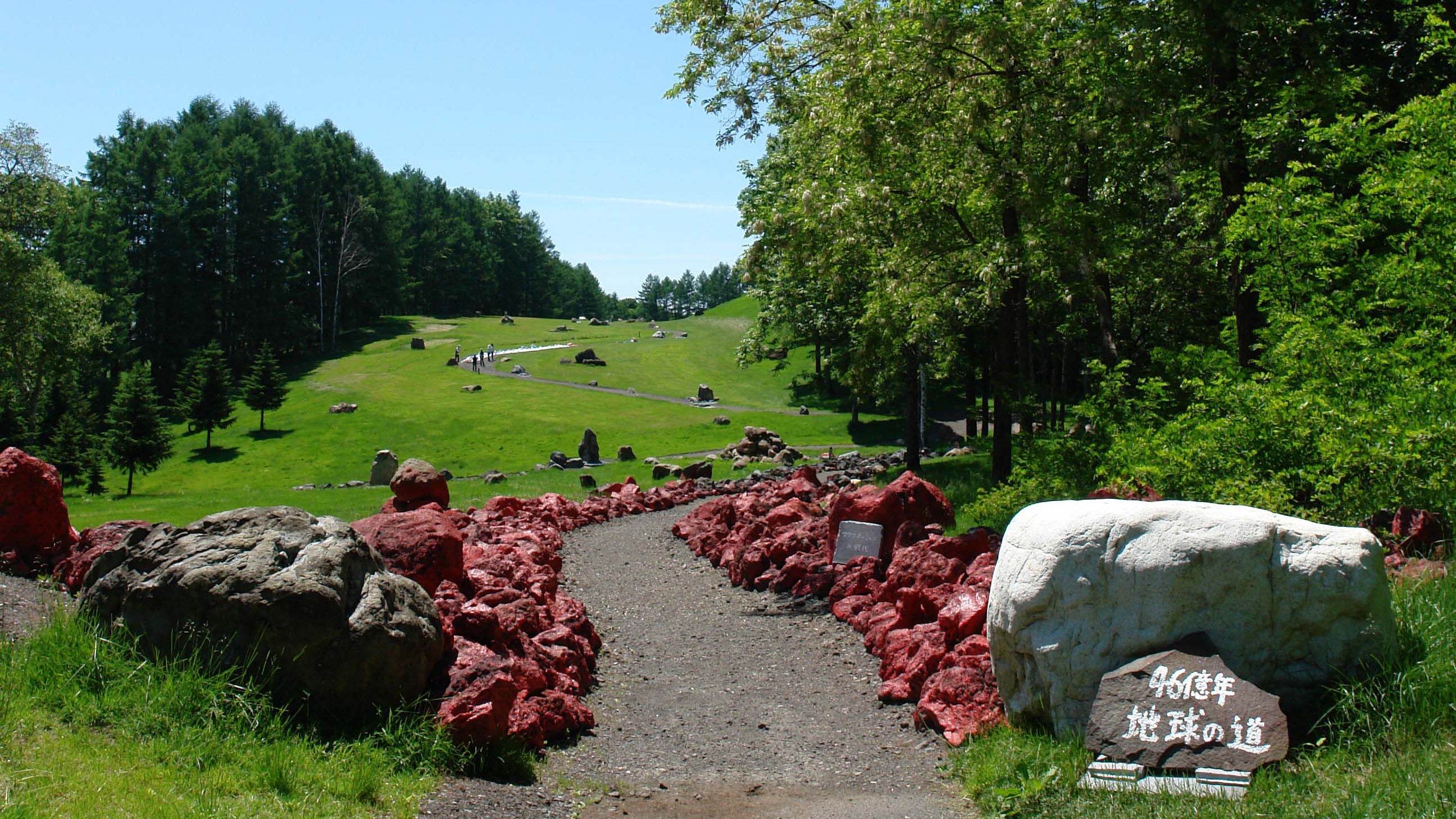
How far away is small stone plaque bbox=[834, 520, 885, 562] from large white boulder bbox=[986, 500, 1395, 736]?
6114 mm

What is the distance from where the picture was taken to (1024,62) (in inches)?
635

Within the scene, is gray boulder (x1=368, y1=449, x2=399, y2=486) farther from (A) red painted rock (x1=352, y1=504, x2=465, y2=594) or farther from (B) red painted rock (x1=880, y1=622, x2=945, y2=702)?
(B) red painted rock (x1=880, y1=622, x2=945, y2=702)

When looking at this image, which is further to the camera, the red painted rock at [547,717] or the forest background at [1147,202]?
the forest background at [1147,202]

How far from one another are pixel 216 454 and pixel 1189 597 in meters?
60.1

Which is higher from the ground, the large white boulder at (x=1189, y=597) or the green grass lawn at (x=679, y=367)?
the large white boulder at (x=1189, y=597)

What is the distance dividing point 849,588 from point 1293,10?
1074cm

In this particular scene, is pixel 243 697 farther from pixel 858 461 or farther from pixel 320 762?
pixel 858 461

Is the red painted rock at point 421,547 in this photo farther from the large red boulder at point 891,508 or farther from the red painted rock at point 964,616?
the large red boulder at point 891,508

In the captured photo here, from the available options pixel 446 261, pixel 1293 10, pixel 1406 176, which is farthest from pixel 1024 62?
pixel 446 261

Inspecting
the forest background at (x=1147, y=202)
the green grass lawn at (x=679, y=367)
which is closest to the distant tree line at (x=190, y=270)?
the green grass lawn at (x=679, y=367)

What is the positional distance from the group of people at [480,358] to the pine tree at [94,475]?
36420mm

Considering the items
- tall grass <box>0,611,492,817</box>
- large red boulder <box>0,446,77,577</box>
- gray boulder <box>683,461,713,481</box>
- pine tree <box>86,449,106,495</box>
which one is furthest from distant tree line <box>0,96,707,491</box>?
tall grass <box>0,611,492,817</box>

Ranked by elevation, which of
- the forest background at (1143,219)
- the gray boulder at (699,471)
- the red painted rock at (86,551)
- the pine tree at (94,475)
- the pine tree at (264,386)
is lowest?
the pine tree at (94,475)

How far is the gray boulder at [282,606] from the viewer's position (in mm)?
→ 6898
